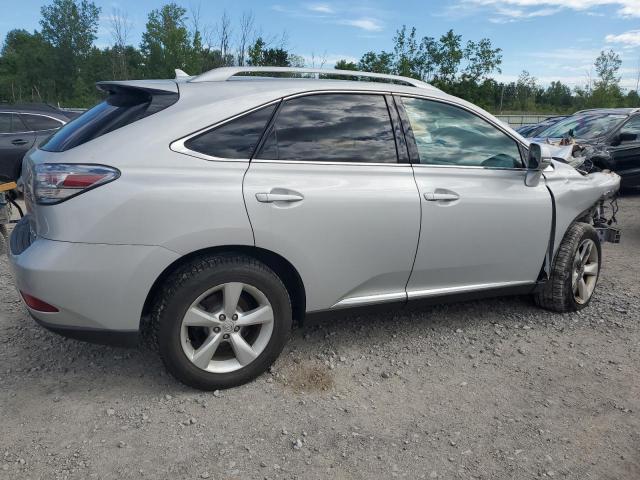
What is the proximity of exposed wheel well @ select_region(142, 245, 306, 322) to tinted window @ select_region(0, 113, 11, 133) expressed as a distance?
8114 millimetres

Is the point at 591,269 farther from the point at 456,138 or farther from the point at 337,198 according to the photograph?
the point at 337,198

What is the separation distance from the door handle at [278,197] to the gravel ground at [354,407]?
32.5 inches

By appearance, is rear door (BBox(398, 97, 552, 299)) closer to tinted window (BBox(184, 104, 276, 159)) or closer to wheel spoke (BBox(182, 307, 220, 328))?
tinted window (BBox(184, 104, 276, 159))

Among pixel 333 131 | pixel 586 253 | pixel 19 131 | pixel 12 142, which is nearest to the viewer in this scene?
pixel 333 131

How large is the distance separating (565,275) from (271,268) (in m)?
2.34

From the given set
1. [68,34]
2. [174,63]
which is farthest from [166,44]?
[68,34]

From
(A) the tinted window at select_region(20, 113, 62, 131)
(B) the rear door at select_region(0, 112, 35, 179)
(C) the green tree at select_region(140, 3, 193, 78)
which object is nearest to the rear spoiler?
(B) the rear door at select_region(0, 112, 35, 179)

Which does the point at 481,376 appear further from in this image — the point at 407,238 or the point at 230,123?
the point at 230,123

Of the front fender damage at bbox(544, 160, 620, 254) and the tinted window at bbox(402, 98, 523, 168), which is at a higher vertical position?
the tinted window at bbox(402, 98, 523, 168)

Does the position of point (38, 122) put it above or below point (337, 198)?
below

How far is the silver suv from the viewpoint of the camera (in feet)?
8.48

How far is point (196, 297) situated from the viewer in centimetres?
274

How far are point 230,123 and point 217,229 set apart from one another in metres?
0.59

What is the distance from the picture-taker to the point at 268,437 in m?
2.61
